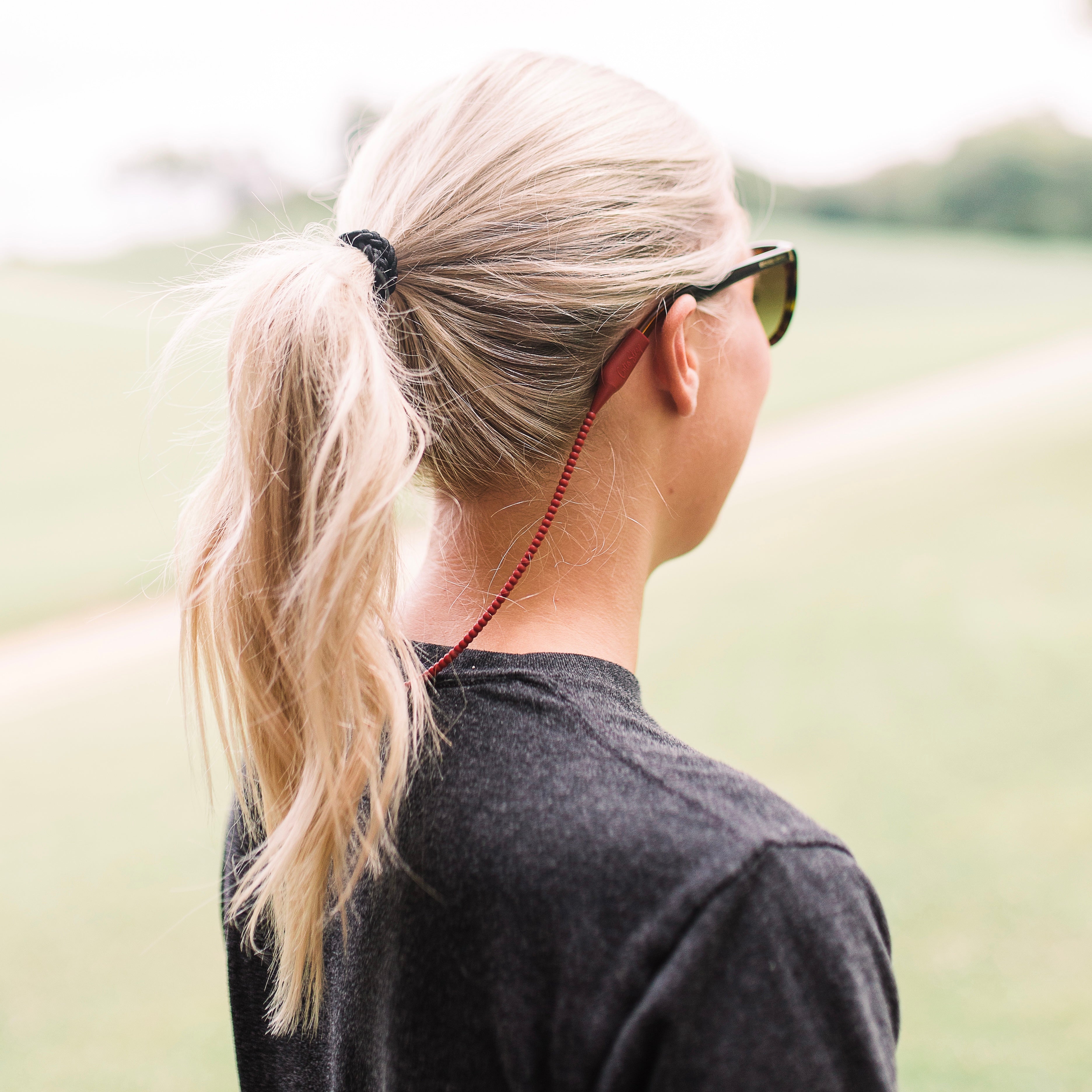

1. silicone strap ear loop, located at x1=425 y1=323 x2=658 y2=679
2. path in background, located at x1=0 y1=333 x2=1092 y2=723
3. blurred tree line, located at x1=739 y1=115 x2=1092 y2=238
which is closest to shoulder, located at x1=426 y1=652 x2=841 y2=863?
silicone strap ear loop, located at x1=425 y1=323 x2=658 y2=679

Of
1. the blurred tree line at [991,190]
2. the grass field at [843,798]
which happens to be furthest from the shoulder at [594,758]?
the blurred tree line at [991,190]

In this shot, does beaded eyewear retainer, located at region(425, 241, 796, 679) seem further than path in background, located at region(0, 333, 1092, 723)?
No

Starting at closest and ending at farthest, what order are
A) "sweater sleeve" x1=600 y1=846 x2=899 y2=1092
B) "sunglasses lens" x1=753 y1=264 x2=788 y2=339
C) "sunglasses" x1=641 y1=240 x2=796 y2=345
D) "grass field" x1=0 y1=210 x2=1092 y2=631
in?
"sweater sleeve" x1=600 y1=846 x2=899 y2=1092 → "sunglasses" x1=641 y1=240 x2=796 y2=345 → "sunglasses lens" x1=753 y1=264 x2=788 y2=339 → "grass field" x1=0 y1=210 x2=1092 y2=631

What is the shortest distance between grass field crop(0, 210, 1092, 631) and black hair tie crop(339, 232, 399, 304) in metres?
0.23

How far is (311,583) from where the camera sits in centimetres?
80

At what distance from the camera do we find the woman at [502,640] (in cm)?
66

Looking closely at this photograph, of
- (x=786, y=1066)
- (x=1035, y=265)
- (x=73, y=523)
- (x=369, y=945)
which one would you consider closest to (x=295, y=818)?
(x=369, y=945)

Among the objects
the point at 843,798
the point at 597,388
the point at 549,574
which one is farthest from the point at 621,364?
the point at 843,798

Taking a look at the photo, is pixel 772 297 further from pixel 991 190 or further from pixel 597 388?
pixel 991 190

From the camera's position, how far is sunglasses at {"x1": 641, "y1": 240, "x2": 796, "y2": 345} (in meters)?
1.00

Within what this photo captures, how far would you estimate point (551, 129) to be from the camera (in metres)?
0.93

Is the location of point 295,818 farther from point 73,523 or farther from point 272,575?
point 73,523

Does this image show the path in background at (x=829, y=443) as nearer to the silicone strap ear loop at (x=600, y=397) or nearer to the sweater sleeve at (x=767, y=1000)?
the silicone strap ear loop at (x=600, y=397)

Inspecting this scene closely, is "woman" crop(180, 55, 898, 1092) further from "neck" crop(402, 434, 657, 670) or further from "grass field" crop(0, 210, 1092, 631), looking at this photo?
"grass field" crop(0, 210, 1092, 631)
